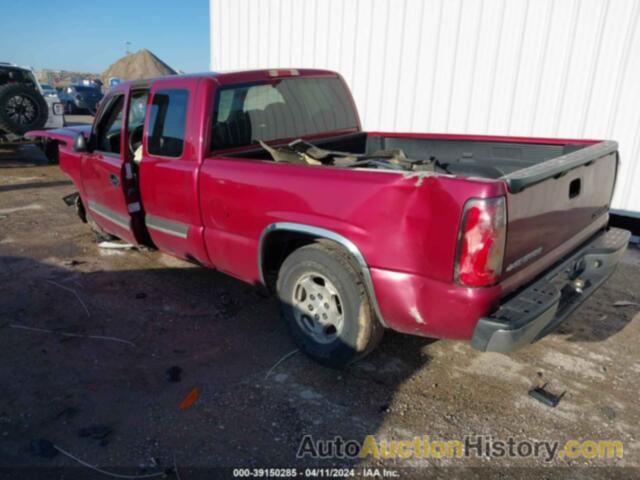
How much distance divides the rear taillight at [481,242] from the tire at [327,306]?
0.72m

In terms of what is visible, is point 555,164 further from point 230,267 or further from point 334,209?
point 230,267

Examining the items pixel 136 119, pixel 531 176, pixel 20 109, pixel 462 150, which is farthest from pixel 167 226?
pixel 20 109

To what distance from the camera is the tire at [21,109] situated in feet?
34.8

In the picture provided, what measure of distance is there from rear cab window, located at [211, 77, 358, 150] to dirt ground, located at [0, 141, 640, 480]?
149cm

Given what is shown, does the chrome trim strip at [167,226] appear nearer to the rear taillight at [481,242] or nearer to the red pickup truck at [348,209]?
the red pickup truck at [348,209]

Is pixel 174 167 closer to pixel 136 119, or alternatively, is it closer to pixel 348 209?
pixel 136 119

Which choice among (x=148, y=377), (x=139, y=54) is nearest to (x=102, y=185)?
(x=148, y=377)

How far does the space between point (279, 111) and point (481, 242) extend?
8.12 feet

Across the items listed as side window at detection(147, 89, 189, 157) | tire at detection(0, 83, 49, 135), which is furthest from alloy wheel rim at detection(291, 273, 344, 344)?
tire at detection(0, 83, 49, 135)

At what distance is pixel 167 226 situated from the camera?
408 cm

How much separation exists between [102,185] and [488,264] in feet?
13.0

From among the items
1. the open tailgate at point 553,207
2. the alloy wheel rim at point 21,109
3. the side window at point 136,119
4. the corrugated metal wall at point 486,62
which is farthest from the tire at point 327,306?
the alloy wheel rim at point 21,109

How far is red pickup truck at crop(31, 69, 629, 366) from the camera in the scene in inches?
94.2

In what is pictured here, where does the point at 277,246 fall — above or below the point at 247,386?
above
